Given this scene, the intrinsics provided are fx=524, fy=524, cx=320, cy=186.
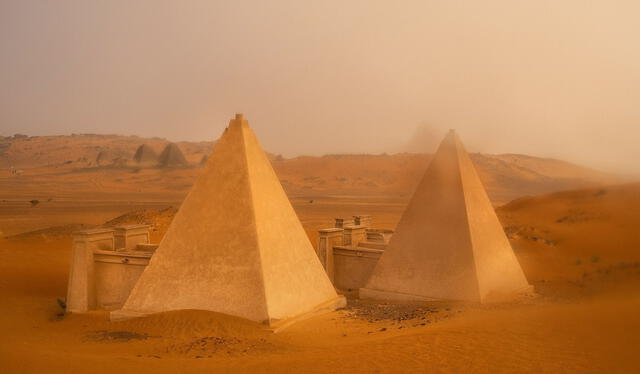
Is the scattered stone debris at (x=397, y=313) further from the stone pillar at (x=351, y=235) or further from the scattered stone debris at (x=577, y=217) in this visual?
the scattered stone debris at (x=577, y=217)

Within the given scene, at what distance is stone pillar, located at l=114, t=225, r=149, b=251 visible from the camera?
13.4m

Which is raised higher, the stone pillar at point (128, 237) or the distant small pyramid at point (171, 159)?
the distant small pyramid at point (171, 159)

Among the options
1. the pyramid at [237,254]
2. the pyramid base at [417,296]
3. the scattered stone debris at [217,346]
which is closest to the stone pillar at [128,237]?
the pyramid at [237,254]

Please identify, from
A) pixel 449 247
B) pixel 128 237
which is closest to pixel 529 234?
pixel 449 247

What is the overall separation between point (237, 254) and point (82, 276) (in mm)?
4602

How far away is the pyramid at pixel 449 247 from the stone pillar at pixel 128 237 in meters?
6.21

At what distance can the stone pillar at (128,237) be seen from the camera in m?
13.4

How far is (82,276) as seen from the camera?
40.7 ft

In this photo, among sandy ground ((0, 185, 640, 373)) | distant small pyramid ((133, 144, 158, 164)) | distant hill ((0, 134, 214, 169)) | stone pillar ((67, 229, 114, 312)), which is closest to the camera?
sandy ground ((0, 185, 640, 373))

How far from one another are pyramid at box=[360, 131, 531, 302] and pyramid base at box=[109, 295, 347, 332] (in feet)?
5.60

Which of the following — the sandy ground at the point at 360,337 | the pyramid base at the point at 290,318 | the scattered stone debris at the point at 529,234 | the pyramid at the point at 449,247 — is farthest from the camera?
the scattered stone debris at the point at 529,234

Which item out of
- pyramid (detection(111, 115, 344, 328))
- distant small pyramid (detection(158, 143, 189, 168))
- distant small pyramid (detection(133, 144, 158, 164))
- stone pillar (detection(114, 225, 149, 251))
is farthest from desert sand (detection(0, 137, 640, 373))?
distant small pyramid (detection(133, 144, 158, 164))

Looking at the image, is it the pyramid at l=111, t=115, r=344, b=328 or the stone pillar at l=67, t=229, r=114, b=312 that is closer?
the pyramid at l=111, t=115, r=344, b=328

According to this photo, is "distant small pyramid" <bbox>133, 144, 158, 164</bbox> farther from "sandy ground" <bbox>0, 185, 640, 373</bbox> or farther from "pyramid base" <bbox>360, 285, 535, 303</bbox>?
"pyramid base" <bbox>360, 285, 535, 303</bbox>
